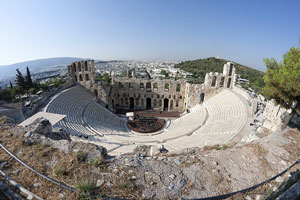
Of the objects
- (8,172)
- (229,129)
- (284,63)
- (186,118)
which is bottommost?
(186,118)

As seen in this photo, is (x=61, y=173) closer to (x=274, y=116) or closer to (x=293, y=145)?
Result: (x=293, y=145)

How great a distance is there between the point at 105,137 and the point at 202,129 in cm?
1091

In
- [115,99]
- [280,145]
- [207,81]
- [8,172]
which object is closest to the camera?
[8,172]

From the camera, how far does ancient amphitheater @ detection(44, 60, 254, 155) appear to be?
1259cm

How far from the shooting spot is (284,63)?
8.38m

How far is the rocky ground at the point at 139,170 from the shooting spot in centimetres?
378

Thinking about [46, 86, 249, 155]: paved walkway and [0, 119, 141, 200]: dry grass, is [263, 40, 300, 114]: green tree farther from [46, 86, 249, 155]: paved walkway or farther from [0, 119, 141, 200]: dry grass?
[0, 119, 141, 200]: dry grass

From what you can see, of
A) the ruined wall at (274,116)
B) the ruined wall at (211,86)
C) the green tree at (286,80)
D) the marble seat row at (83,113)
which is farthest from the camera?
the ruined wall at (211,86)

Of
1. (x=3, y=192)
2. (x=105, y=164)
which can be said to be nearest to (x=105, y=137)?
(x=105, y=164)

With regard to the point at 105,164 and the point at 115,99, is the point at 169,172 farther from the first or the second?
the point at 115,99

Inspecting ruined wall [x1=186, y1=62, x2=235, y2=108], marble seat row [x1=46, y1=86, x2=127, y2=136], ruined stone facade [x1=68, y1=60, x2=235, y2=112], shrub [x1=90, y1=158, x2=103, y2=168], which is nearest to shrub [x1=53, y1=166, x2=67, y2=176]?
shrub [x1=90, y1=158, x2=103, y2=168]

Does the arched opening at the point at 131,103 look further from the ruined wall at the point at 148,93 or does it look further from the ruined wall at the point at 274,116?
the ruined wall at the point at 274,116

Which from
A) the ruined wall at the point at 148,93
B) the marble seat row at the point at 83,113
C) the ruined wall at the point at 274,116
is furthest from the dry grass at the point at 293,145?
the ruined wall at the point at 148,93

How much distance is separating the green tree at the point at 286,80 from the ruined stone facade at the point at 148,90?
14193mm
